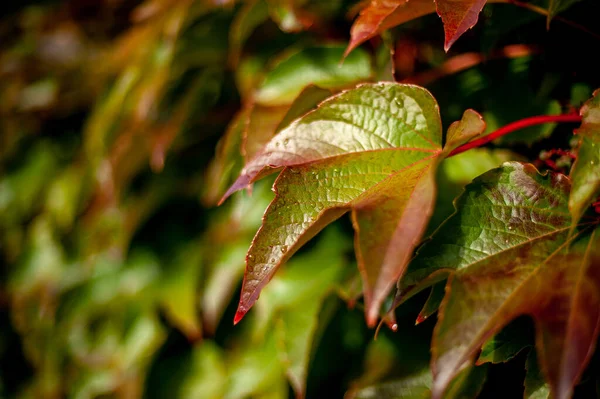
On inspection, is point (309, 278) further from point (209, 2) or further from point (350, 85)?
point (209, 2)

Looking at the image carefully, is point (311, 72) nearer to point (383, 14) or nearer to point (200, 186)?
point (383, 14)

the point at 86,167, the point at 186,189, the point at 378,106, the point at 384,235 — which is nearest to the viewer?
the point at 384,235

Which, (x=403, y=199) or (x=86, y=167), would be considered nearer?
(x=403, y=199)

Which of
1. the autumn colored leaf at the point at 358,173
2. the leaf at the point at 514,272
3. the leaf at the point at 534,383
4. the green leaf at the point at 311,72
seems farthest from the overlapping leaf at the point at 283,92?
the leaf at the point at 534,383

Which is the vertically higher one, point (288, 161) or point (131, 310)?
point (288, 161)

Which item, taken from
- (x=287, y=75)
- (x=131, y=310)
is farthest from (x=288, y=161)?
(x=131, y=310)

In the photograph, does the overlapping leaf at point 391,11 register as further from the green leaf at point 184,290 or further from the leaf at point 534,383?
the green leaf at point 184,290

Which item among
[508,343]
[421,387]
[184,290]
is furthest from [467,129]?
[184,290]
